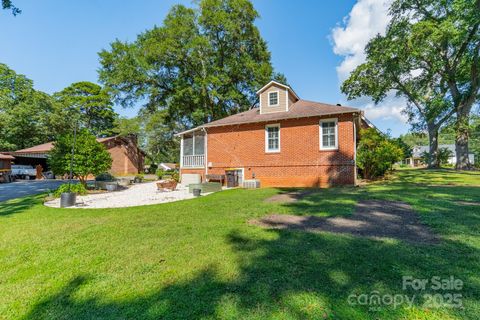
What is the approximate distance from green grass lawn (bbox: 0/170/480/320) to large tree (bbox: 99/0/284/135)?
2216 centimetres

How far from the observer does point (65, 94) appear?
126 ft

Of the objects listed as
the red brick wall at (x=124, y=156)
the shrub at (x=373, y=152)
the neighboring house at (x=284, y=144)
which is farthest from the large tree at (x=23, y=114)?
the shrub at (x=373, y=152)

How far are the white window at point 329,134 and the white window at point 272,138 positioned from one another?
2616 mm

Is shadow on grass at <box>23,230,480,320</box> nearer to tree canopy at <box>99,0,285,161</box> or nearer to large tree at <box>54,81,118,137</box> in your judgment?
tree canopy at <box>99,0,285,161</box>

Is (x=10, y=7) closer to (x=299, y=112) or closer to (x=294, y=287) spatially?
(x=294, y=287)

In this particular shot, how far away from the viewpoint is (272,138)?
14.5 m

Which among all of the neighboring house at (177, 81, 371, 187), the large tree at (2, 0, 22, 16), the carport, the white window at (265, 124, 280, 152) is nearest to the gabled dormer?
the neighboring house at (177, 81, 371, 187)

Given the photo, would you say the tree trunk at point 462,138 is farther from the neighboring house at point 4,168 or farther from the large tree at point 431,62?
the neighboring house at point 4,168

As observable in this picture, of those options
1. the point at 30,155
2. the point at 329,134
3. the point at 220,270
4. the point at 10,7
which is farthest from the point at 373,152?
the point at 30,155

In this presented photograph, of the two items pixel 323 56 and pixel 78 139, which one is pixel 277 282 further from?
pixel 323 56

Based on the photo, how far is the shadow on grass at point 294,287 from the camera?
2305 mm

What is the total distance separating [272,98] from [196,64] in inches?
595

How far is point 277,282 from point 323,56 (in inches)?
734

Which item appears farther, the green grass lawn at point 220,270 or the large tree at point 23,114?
the large tree at point 23,114
